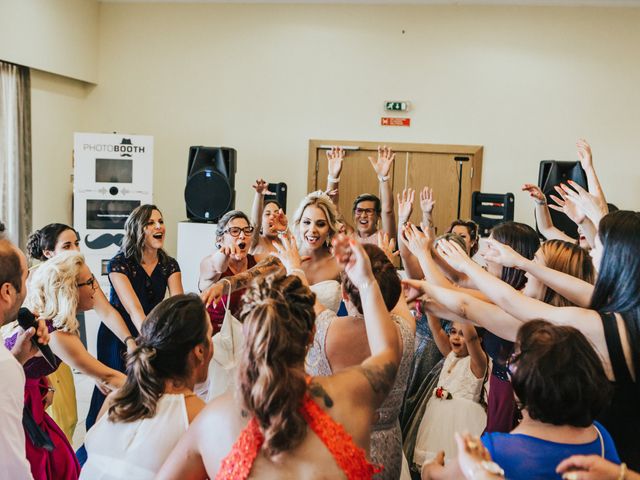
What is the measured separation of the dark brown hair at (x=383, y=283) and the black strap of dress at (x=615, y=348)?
61 cm

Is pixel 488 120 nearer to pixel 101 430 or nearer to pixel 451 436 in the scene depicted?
pixel 451 436

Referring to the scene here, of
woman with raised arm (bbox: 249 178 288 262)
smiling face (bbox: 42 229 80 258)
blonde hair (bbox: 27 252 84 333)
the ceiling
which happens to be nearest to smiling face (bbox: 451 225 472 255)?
woman with raised arm (bbox: 249 178 288 262)

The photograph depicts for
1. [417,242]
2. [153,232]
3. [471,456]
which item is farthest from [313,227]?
[471,456]

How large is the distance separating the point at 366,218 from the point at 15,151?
399 cm

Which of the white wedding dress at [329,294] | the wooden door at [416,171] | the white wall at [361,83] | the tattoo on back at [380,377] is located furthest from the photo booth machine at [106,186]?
the tattoo on back at [380,377]

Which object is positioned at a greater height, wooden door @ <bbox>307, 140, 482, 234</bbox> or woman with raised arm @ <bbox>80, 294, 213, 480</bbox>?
wooden door @ <bbox>307, 140, 482, 234</bbox>

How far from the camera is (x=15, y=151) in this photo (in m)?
6.72

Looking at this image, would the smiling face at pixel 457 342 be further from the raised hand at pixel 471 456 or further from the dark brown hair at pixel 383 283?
the raised hand at pixel 471 456

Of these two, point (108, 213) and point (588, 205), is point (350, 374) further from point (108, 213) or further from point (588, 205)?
point (108, 213)

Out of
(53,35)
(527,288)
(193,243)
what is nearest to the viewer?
(527,288)

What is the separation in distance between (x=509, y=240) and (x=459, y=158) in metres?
5.08

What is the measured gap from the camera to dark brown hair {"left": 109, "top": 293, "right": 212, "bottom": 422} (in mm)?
1736

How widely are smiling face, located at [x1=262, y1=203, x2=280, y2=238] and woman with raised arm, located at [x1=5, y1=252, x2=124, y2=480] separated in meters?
1.83

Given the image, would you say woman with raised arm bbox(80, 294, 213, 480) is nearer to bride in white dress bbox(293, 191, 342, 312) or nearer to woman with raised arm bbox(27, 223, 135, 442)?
woman with raised arm bbox(27, 223, 135, 442)
